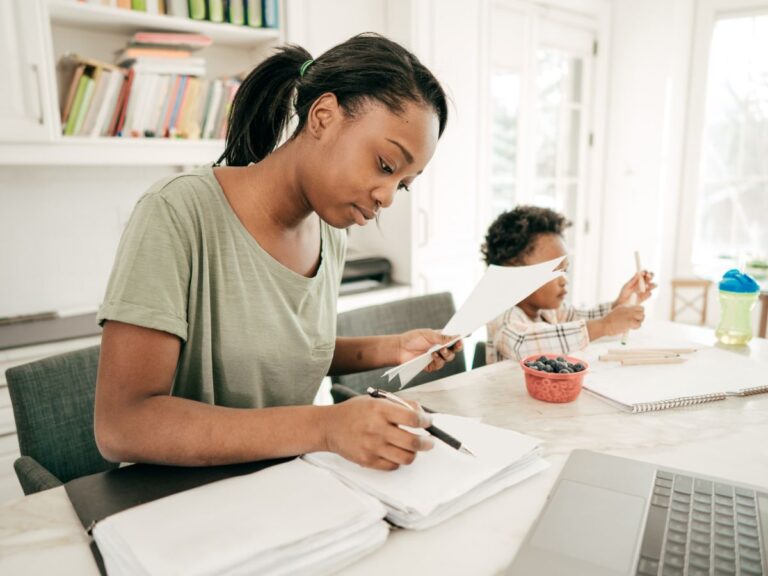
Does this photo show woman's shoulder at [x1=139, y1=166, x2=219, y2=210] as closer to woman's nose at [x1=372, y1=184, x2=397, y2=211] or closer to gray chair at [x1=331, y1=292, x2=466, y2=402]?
woman's nose at [x1=372, y1=184, x2=397, y2=211]

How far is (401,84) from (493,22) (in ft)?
8.29

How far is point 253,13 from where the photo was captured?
7.34ft

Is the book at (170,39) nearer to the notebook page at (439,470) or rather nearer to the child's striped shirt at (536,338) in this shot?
the child's striped shirt at (536,338)

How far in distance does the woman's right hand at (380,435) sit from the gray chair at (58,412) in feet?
2.01

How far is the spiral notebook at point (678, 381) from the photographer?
1081 mm

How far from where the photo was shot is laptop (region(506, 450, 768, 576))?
23.3 inches

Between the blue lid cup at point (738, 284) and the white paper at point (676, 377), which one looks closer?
the white paper at point (676, 377)

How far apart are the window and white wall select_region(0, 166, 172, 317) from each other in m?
3.43

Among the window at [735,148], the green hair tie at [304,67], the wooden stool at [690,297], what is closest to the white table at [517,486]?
the green hair tie at [304,67]

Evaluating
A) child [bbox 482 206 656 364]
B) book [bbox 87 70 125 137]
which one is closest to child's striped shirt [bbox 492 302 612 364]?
child [bbox 482 206 656 364]

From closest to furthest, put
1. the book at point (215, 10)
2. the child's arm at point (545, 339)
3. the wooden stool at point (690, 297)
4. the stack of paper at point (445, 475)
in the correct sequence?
the stack of paper at point (445, 475)
the child's arm at point (545, 339)
the book at point (215, 10)
the wooden stool at point (690, 297)

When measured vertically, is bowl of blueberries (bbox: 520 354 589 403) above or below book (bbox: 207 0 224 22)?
below

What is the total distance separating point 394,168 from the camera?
916 millimetres

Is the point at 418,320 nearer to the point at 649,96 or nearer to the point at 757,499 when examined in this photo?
the point at 757,499
